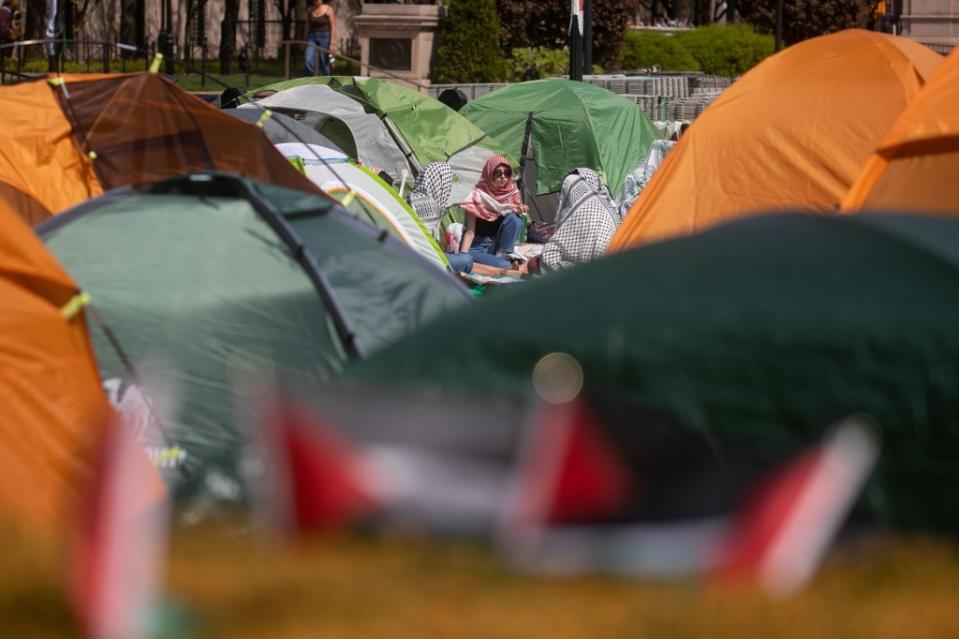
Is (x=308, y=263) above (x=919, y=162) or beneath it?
beneath

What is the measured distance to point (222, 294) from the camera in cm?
610

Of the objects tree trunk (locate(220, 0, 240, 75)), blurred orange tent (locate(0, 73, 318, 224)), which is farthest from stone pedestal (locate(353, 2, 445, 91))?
blurred orange tent (locate(0, 73, 318, 224))

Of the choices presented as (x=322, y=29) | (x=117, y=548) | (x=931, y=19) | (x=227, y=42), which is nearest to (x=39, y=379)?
(x=117, y=548)

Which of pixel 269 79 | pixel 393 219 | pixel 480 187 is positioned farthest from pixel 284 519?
pixel 269 79

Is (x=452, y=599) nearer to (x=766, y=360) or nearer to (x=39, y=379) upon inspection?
(x=766, y=360)

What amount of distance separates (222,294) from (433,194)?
7.73m

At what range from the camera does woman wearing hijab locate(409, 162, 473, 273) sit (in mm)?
13297

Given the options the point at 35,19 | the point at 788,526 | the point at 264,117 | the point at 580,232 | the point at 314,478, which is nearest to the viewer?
the point at 788,526

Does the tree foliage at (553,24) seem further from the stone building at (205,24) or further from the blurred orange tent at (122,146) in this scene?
the blurred orange tent at (122,146)

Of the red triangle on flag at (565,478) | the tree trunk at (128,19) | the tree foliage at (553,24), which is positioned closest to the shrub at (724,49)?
the tree foliage at (553,24)

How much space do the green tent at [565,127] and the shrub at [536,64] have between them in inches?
305

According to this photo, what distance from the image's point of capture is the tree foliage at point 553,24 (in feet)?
96.8

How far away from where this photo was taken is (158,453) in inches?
232

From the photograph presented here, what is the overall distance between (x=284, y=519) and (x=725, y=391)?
1054mm
